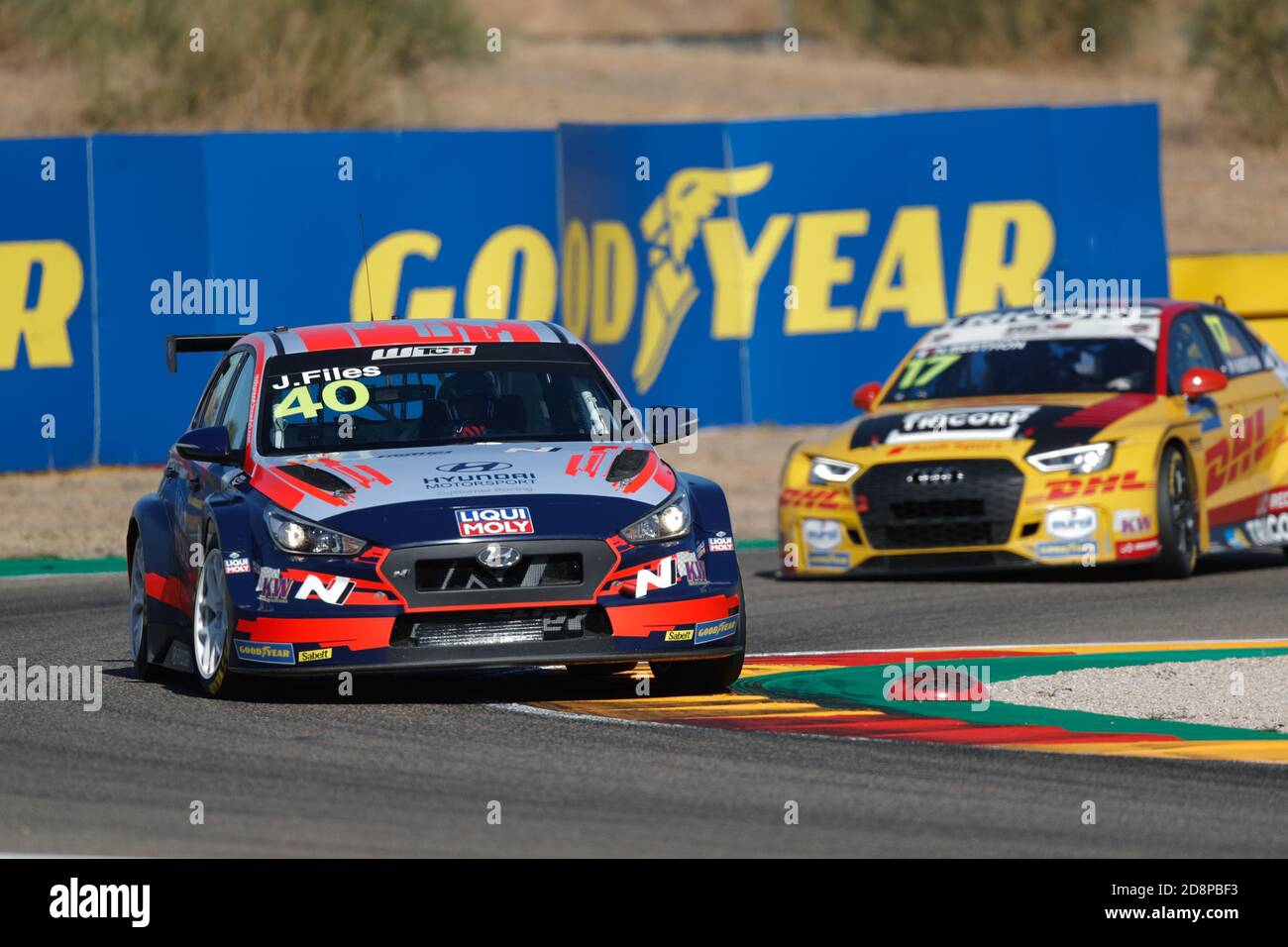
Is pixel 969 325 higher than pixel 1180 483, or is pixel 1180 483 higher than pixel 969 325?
pixel 969 325

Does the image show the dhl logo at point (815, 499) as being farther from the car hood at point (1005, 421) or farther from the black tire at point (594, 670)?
the black tire at point (594, 670)

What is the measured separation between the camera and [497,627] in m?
9.53

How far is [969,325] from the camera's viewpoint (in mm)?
15992

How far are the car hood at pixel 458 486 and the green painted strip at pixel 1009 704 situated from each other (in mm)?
1075

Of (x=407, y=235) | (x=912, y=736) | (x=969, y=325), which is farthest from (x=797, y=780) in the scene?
(x=407, y=235)

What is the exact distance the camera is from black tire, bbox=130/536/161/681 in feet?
36.2

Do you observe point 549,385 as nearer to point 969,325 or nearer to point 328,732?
point 328,732

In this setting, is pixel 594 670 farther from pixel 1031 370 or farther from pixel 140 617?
pixel 1031 370

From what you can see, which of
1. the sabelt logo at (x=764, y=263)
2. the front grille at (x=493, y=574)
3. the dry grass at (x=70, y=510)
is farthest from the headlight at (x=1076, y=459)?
the sabelt logo at (x=764, y=263)

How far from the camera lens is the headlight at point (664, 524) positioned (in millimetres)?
9695

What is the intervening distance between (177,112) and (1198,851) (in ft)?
85.8

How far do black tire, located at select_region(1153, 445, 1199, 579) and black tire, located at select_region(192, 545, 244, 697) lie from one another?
611cm

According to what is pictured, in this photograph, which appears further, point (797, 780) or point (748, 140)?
point (748, 140)

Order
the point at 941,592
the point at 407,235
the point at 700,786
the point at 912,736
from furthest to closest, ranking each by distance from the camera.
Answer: the point at 407,235
the point at 941,592
the point at 912,736
the point at 700,786
